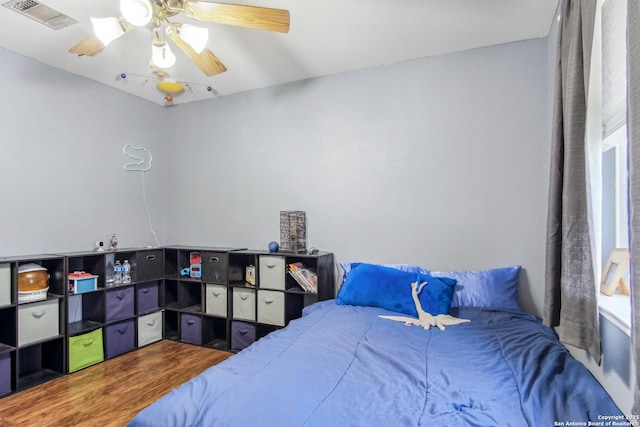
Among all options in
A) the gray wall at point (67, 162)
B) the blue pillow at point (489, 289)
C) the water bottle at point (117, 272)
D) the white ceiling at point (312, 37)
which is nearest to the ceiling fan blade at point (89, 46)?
the white ceiling at point (312, 37)

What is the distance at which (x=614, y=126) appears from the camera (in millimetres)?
1388

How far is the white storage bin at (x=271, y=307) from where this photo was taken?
283 centimetres

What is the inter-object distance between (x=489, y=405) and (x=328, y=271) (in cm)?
183

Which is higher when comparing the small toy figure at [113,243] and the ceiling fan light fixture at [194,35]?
the ceiling fan light fixture at [194,35]

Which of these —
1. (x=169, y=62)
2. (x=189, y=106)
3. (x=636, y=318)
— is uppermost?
(x=189, y=106)

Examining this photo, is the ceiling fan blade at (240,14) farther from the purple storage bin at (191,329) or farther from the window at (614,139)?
the purple storage bin at (191,329)

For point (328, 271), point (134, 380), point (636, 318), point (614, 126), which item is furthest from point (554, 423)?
point (134, 380)

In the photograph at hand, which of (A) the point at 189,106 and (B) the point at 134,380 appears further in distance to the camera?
(A) the point at 189,106

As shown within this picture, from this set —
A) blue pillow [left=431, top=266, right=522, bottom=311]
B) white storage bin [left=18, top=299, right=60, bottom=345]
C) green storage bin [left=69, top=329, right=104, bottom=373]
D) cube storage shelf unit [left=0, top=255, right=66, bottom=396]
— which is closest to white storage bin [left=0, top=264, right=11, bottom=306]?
cube storage shelf unit [left=0, top=255, right=66, bottom=396]

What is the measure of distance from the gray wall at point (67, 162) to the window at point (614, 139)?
367 cm

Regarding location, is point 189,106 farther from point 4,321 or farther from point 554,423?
point 554,423

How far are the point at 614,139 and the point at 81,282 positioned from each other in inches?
140

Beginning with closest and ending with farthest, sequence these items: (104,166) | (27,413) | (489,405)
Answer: (489,405) → (27,413) → (104,166)

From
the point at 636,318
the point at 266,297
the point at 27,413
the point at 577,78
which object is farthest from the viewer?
the point at 266,297
